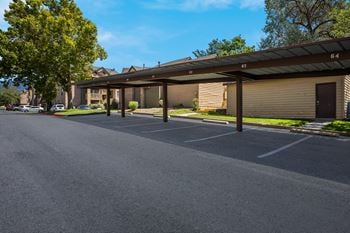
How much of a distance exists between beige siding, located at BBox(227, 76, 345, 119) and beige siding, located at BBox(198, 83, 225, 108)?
207 inches

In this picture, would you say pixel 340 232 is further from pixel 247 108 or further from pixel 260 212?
pixel 247 108

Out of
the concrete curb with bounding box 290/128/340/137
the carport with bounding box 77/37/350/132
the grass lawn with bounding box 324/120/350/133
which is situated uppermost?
the carport with bounding box 77/37/350/132

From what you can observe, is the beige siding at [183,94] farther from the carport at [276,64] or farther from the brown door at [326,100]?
the brown door at [326,100]

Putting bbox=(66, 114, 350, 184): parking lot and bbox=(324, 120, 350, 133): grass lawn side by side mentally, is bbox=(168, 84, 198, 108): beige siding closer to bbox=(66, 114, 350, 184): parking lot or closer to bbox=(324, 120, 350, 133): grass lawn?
bbox=(324, 120, 350, 133): grass lawn

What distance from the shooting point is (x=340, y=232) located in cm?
367

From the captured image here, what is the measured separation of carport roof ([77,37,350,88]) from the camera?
9742 millimetres

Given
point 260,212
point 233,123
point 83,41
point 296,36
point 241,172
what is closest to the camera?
point 260,212

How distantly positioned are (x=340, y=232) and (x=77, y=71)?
118ft

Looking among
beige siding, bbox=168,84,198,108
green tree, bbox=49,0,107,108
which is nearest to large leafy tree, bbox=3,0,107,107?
green tree, bbox=49,0,107,108

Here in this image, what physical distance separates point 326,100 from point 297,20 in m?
14.3

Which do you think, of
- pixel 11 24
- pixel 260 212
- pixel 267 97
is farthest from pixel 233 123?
pixel 11 24

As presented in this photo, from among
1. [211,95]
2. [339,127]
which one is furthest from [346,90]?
[211,95]

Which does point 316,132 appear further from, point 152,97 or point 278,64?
point 152,97

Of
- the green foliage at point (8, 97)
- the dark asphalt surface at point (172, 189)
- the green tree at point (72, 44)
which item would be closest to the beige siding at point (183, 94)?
the green tree at point (72, 44)
